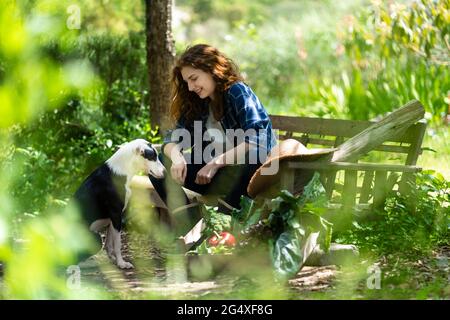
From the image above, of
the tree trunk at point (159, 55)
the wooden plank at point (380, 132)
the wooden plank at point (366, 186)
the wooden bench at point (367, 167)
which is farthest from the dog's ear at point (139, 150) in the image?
the tree trunk at point (159, 55)

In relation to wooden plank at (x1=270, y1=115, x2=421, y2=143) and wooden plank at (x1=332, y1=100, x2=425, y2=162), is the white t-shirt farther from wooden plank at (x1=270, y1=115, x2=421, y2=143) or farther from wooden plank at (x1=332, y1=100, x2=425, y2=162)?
wooden plank at (x1=270, y1=115, x2=421, y2=143)

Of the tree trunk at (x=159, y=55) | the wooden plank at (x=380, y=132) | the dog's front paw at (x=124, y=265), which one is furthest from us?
the tree trunk at (x=159, y=55)

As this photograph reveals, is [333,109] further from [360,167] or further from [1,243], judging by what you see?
[1,243]

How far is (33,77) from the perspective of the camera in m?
0.68

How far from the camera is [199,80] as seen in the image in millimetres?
4367

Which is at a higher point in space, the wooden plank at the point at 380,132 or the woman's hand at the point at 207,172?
the wooden plank at the point at 380,132

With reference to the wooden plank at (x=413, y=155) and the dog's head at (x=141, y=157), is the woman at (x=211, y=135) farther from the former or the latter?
the wooden plank at (x=413, y=155)

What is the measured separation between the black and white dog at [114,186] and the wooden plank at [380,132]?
116 centimetres

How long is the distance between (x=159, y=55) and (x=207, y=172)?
236 cm

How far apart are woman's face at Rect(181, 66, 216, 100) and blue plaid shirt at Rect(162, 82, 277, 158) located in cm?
12

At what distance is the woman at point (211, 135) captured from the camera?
4.29 metres

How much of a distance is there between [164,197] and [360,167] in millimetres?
1384

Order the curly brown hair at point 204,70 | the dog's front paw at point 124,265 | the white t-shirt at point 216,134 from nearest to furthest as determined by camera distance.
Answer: the dog's front paw at point 124,265
the curly brown hair at point 204,70
the white t-shirt at point 216,134

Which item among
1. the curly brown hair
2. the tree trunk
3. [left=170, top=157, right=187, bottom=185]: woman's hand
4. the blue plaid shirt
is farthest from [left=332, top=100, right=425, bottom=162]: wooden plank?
the tree trunk
